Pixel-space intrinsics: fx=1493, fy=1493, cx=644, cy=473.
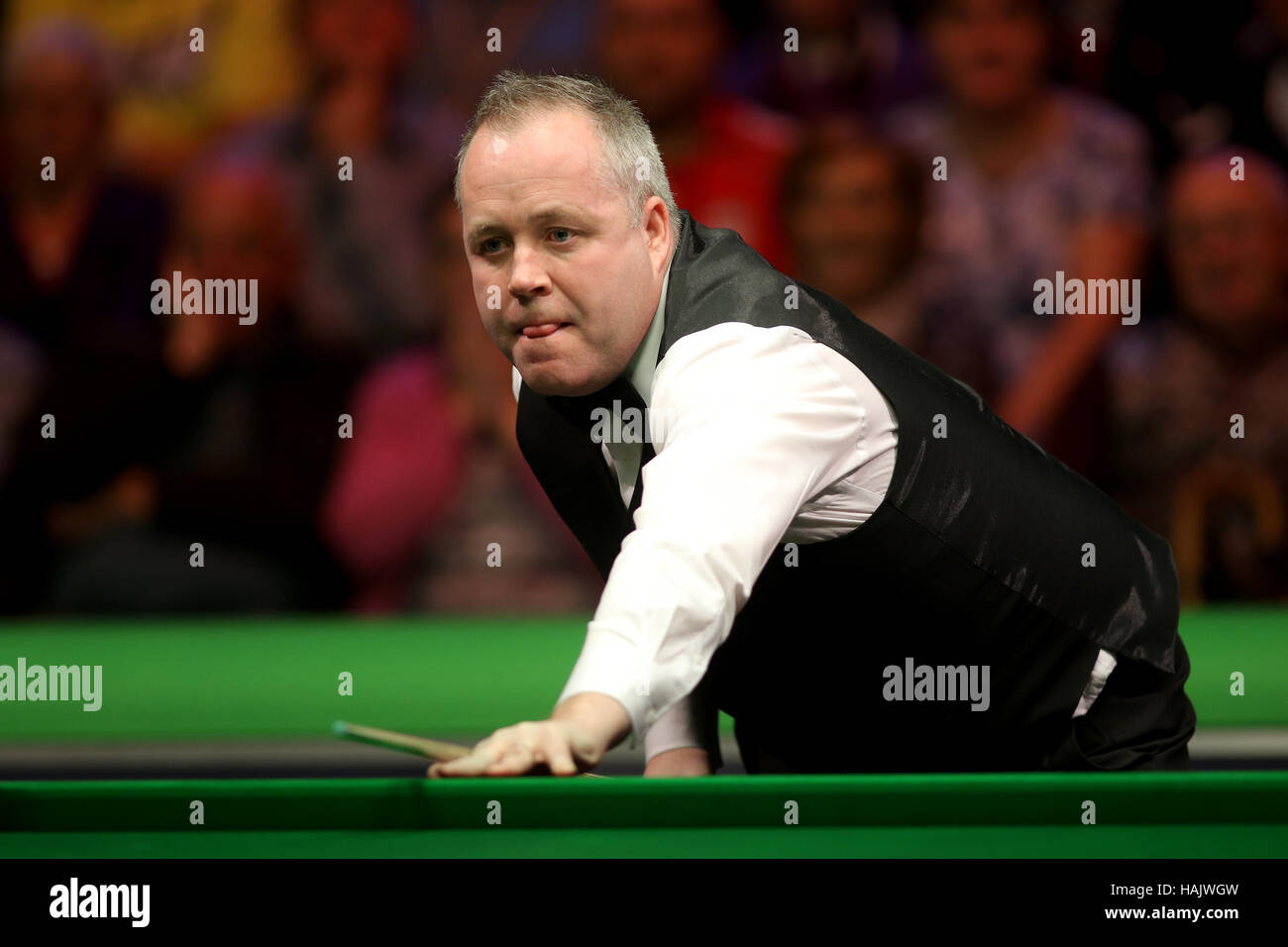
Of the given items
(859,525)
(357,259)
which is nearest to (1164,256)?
(357,259)

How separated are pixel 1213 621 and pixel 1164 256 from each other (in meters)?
1.66

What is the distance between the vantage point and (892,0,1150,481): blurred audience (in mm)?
6016

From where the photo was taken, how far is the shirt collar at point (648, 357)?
1.81 meters

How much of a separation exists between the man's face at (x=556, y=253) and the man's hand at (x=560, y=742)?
48 centimetres

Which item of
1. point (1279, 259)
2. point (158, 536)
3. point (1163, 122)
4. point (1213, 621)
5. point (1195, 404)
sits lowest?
point (1213, 621)

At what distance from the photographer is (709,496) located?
4.94 ft

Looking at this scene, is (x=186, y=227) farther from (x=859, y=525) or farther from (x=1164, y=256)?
(x=859, y=525)

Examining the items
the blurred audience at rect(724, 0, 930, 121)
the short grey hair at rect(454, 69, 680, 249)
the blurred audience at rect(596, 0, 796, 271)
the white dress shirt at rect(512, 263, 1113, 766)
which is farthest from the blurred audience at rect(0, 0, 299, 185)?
the white dress shirt at rect(512, 263, 1113, 766)

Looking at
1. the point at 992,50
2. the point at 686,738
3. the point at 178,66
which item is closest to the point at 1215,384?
the point at 992,50

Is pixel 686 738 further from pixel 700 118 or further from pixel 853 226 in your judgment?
pixel 700 118

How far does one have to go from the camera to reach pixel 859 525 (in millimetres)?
1702

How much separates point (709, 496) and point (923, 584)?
385 millimetres

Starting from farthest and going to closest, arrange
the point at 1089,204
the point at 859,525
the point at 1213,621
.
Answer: the point at 1089,204 < the point at 1213,621 < the point at 859,525

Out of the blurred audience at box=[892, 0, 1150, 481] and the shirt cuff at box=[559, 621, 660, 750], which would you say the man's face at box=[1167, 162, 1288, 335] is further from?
the shirt cuff at box=[559, 621, 660, 750]
